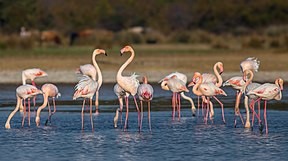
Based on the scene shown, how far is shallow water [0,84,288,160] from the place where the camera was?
1074 cm

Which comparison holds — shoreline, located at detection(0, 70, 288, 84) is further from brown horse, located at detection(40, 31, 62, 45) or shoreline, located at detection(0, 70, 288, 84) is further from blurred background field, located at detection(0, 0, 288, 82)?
brown horse, located at detection(40, 31, 62, 45)

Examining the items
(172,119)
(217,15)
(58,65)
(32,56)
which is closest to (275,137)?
(172,119)

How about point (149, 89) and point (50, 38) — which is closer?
point (149, 89)

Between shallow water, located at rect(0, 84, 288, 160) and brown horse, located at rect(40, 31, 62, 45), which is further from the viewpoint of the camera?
brown horse, located at rect(40, 31, 62, 45)

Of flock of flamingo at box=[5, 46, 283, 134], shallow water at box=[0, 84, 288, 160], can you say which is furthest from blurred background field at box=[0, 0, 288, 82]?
shallow water at box=[0, 84, 288, 160]

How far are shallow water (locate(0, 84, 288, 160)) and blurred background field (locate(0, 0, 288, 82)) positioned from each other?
872 cm

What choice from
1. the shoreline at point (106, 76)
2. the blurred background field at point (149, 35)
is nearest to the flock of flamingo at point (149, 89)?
the shoreline at point (106, 76)

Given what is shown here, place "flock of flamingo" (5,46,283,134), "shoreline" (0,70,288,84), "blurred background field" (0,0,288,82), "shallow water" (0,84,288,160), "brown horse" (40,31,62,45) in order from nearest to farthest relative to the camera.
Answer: "shallow water" (0,84,288,160), "flock of flamingo" (5,46,283,134), "shoreline" (0,70,288,84), "blurred background field" (0,0,288,82), "brown horse" (40,31,62,45)

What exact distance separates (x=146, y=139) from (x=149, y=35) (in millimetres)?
40043

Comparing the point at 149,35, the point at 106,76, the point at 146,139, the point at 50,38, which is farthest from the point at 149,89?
the point at 149,35

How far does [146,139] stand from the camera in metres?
12.2

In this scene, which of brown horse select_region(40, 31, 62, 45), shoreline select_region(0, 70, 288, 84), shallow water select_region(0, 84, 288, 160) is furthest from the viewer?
brown horse select_region(40, 31, 62, 45)

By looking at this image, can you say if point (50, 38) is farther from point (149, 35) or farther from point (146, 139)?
point (146, 139)

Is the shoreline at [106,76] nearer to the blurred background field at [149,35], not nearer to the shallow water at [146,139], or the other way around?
the blurred background field at [149,35]
